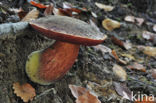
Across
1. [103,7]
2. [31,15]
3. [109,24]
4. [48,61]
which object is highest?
[31,15]

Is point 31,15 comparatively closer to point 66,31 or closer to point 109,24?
point 66,31

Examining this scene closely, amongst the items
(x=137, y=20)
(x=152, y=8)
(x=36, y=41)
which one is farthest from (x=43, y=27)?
(x=152, y=8)

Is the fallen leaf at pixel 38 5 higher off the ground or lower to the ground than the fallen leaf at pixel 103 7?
higher

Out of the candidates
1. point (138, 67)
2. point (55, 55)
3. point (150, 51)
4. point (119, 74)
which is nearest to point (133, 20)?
point (150, 51)

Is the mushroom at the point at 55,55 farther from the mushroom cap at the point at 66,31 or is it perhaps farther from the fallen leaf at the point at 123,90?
the fallen leaf at the point at 123,90

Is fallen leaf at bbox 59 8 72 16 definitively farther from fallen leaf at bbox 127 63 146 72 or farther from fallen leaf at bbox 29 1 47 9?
fallen leaf at bbox 127 63 146 72

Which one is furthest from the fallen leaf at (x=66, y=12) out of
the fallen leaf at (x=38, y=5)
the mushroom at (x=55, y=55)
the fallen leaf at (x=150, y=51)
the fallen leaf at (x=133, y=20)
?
the fallen leaf at (x=133, y=20)

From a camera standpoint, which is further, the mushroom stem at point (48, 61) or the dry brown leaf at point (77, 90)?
the dry brown leaf at point (77, 90)
